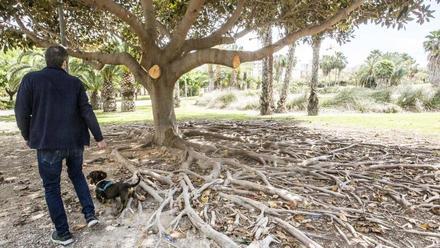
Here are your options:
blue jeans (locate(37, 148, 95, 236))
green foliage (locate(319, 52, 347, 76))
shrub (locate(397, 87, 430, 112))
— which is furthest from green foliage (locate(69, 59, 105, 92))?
green foliage (locate(319, 52, 347, 76))

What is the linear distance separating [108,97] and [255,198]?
2130 centimetres

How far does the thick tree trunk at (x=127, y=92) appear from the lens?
74.1 ft

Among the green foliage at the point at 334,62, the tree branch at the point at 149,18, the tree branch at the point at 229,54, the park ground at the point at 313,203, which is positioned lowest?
the park ground at the point at 313,203

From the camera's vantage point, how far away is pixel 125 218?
3.99m

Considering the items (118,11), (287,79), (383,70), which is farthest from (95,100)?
(383,70)

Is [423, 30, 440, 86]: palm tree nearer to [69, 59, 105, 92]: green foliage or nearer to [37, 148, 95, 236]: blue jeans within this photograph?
[69, 59, 105, 92]: green foliage

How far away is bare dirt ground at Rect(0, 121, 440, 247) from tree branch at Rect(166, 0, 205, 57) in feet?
6.74

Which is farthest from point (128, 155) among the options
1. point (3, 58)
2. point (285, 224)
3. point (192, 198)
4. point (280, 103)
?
point (3, 58)

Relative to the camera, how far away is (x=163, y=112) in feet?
24.4

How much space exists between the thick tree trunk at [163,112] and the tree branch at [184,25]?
65 centimetres

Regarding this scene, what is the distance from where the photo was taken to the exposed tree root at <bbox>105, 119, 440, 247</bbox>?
3655 millimetres

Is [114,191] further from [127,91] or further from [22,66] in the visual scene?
[22,66]

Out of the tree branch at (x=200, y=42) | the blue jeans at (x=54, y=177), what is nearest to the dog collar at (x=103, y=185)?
the blue jeans at (x=54, y=177)

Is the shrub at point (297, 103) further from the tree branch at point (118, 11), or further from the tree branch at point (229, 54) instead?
the tree branch at point (118, 11)
